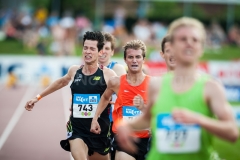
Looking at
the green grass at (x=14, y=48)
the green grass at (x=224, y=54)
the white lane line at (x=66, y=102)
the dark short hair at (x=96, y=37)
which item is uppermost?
the dark short hair at (x=96, y=37)

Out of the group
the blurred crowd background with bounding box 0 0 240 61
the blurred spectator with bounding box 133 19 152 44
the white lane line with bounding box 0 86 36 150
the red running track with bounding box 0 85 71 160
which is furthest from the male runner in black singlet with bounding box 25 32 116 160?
→ the blurred spectator with bounding box 133 19 152 44

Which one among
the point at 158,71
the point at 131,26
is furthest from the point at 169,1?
the point at 158,71

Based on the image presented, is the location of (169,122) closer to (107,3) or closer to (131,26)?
(131,26)

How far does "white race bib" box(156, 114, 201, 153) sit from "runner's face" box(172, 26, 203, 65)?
0.44 meters

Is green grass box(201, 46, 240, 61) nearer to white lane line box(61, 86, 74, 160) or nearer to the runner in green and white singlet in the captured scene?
white lane line box(61, 86, 74, 160)

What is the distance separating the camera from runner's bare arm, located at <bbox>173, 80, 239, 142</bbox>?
3.53m

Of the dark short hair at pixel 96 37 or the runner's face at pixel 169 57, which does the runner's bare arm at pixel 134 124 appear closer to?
the runner's face at pixel 169 57

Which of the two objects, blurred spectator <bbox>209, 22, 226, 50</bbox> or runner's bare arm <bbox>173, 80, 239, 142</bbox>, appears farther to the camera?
blurred spectator <bbox>209, 22, 226, 50</bbox>

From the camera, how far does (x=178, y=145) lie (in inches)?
159

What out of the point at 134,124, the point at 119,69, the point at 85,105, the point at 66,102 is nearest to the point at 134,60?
the point at 85,105

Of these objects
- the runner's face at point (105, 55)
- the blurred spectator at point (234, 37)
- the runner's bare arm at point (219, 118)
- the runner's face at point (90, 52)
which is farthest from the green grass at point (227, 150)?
the blurred spectator at point (234, 37)

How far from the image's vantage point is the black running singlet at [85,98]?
738cm

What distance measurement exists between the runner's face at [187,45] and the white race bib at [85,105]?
11.8 ft

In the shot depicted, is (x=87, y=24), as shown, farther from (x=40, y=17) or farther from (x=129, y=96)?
(x=129, y=96)
